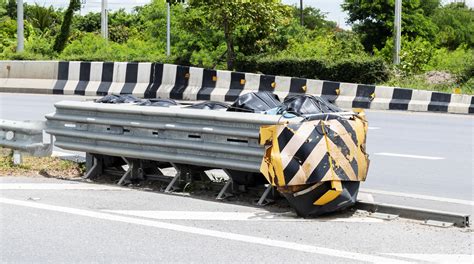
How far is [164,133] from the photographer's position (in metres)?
8.55

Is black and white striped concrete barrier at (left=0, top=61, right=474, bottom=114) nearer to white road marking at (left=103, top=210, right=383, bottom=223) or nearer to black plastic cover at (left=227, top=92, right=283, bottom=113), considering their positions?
black plastic cover at (left=227, top=92, right=283, bottom=113)

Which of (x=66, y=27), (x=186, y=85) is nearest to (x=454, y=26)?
(x=66, y=27)

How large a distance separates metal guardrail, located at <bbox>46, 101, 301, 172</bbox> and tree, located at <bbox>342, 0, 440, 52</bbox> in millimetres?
41000

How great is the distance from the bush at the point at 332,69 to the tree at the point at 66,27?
11.5 metres

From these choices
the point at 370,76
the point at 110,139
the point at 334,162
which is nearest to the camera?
the point at 334,162

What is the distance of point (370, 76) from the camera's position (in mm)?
21312

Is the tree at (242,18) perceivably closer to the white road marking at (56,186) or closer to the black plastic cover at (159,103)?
the black plastic cover at (159,103)

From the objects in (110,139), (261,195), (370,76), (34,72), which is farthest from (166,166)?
(34,72)

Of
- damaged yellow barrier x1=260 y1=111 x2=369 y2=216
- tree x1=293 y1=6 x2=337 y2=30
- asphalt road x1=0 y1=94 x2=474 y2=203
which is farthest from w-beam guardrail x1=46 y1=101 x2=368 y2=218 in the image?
tree x1=293 y1=6 x2=337 y2=30

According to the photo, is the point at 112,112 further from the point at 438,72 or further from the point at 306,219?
the point at 438,72

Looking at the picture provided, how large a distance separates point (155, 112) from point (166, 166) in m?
0.89

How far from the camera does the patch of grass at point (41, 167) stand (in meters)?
9.71

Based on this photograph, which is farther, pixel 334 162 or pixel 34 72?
pixel 34 72

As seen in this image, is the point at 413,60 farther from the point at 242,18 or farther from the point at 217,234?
the point at 217,234
